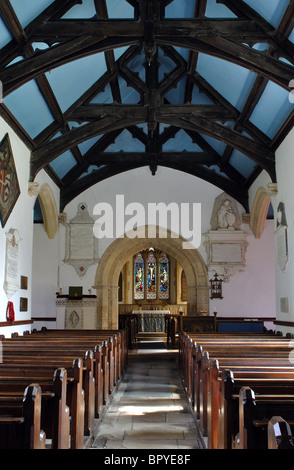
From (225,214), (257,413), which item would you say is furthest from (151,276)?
(257,413)

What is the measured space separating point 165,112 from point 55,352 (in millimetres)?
5090

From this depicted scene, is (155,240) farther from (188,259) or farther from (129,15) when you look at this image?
(129,15)

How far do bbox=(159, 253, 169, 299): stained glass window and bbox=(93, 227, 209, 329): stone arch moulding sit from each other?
6.44 m

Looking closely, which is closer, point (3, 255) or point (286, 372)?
point (286, 372)

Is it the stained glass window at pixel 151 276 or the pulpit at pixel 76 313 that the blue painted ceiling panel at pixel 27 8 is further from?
the stained glass window at pixel 151 276

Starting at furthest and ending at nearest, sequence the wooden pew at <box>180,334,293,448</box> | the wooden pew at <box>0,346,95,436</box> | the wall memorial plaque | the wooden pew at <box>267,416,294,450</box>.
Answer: the wall memorial plaque, the wooden pew at <box>0,346,95,436</box>, the wooden pew at <box>180,334,293,448</box>, the wooden pew at <box>267,416,294,450</box>

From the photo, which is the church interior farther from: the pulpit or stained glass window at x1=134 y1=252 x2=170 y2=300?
stained glass window at x1=134 y1=252 x2=170 y2=300

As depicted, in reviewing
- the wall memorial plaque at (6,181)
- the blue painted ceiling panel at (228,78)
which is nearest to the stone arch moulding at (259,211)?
the blue painted ceiling panel at (228,78)

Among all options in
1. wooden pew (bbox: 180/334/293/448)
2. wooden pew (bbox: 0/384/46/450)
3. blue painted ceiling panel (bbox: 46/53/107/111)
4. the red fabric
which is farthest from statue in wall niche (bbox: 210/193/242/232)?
wooden pew (bbox: 0/384/46/450)

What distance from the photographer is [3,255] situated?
7.15 metres

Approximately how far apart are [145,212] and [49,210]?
7.66 feet

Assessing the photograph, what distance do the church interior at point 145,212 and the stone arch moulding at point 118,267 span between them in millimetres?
39

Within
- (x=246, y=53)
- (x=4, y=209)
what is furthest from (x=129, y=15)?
(x=4, y=209)

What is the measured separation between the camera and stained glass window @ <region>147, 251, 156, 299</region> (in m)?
18.3
